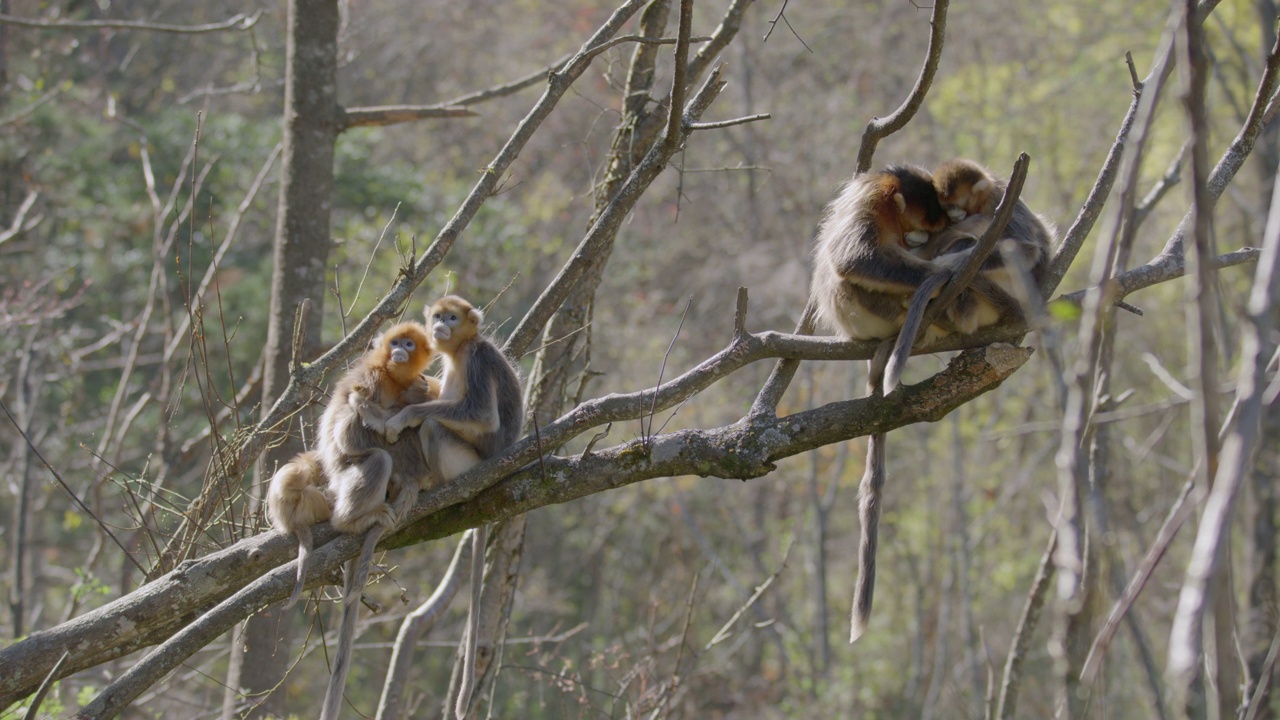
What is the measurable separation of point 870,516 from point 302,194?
357 centimetres

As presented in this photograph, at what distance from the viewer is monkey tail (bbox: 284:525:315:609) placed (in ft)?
11.9

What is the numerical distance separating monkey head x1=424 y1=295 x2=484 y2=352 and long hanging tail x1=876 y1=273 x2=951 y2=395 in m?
1.79

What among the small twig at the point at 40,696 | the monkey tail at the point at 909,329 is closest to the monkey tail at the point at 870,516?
the monkey tail at the point at 909,329

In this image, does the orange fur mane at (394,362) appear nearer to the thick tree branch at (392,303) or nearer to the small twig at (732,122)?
the thick tree branch at (392,303)

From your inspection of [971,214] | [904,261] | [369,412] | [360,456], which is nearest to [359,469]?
[360,456]

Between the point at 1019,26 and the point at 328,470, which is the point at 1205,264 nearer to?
the point at 328,470

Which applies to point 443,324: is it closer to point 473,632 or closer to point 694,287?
point 473,632

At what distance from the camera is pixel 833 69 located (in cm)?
1580

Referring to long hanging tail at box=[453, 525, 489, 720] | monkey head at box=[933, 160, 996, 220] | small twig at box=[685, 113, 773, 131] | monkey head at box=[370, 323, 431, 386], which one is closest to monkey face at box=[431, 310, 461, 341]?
monkey head at box=[370, 323, 431, 386]

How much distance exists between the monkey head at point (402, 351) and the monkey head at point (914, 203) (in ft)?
6.93

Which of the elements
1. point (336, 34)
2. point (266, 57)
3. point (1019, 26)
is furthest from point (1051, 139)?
point (336, 34)

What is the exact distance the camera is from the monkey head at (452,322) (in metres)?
4.71

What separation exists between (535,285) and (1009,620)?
27.8 ft

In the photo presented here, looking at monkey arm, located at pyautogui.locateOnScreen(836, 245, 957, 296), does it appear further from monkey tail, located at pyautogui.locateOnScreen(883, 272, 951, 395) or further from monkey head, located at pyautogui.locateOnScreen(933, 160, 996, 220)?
monkey head, located at pyautogui.locateOnScreen(933, 160, 996, 220)
